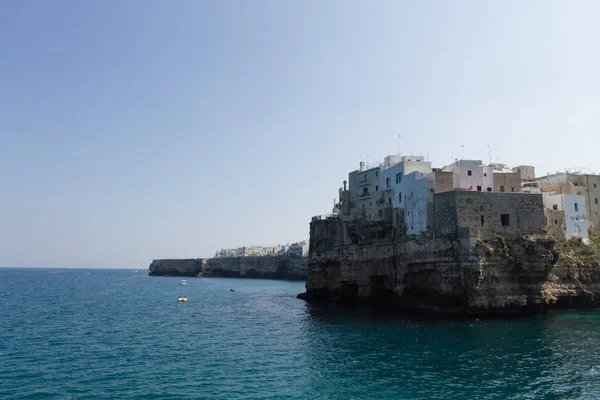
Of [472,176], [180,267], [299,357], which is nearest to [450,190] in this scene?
[472,176]

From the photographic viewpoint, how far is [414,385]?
79.9 feet

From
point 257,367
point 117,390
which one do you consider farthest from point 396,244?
point 117,390

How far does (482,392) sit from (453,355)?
24.8 ft

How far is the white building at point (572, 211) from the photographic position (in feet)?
184

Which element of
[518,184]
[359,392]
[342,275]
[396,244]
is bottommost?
[359,392]

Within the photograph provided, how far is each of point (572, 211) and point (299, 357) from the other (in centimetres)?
4308

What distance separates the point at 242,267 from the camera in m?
168

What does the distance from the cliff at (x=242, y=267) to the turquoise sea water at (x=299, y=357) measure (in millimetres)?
99699

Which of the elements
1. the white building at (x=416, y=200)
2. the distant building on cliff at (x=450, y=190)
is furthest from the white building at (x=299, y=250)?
the white building at (x=416, y=200)

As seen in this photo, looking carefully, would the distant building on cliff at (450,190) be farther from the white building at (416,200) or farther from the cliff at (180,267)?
the cliff at (180,267)

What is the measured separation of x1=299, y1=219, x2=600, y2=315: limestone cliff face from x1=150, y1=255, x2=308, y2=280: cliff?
262 feet

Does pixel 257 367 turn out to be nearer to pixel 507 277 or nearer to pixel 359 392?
pixel 359 392

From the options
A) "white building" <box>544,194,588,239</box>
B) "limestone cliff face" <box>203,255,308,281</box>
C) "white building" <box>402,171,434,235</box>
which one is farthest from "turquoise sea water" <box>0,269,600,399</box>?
"limestone cliff face" <box>203,255,308,281</box>

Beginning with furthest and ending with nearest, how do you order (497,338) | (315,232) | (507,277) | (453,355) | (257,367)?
(315,232) → (507,277) → (497,338) → (453,355) → (257,367)
